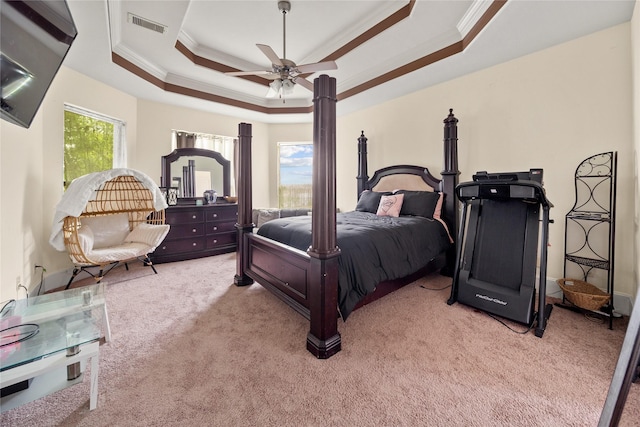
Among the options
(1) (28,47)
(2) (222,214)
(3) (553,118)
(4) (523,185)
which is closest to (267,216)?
(2) (222,214)

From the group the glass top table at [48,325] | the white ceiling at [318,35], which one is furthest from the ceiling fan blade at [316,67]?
the glass top table at [48,325]

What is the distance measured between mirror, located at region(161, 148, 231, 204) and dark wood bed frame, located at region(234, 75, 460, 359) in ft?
6.68

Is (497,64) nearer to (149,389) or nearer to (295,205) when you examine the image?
(295,205)

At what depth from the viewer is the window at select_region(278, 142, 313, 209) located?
543cm

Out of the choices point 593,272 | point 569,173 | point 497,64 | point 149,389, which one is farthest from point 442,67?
point 149,389

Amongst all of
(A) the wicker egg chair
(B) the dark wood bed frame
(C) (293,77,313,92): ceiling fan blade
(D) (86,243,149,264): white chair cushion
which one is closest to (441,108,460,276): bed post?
(B) the dark wood bed frame

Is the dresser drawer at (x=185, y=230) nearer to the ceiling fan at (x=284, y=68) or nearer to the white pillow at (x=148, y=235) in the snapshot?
the white pillow at (x=148, y=235)

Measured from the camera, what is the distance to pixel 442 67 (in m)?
3.09

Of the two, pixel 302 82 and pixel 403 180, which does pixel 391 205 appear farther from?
pixel 302 82

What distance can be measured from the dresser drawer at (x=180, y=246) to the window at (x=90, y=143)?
1312mm

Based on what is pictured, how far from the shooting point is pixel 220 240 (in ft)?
14.0

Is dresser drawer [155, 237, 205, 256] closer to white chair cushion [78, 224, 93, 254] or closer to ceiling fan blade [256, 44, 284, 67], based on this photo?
white chair cushion [78, 224, 93, 254]

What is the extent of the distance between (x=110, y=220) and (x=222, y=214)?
4.83 feet

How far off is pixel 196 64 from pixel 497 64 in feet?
12.2
